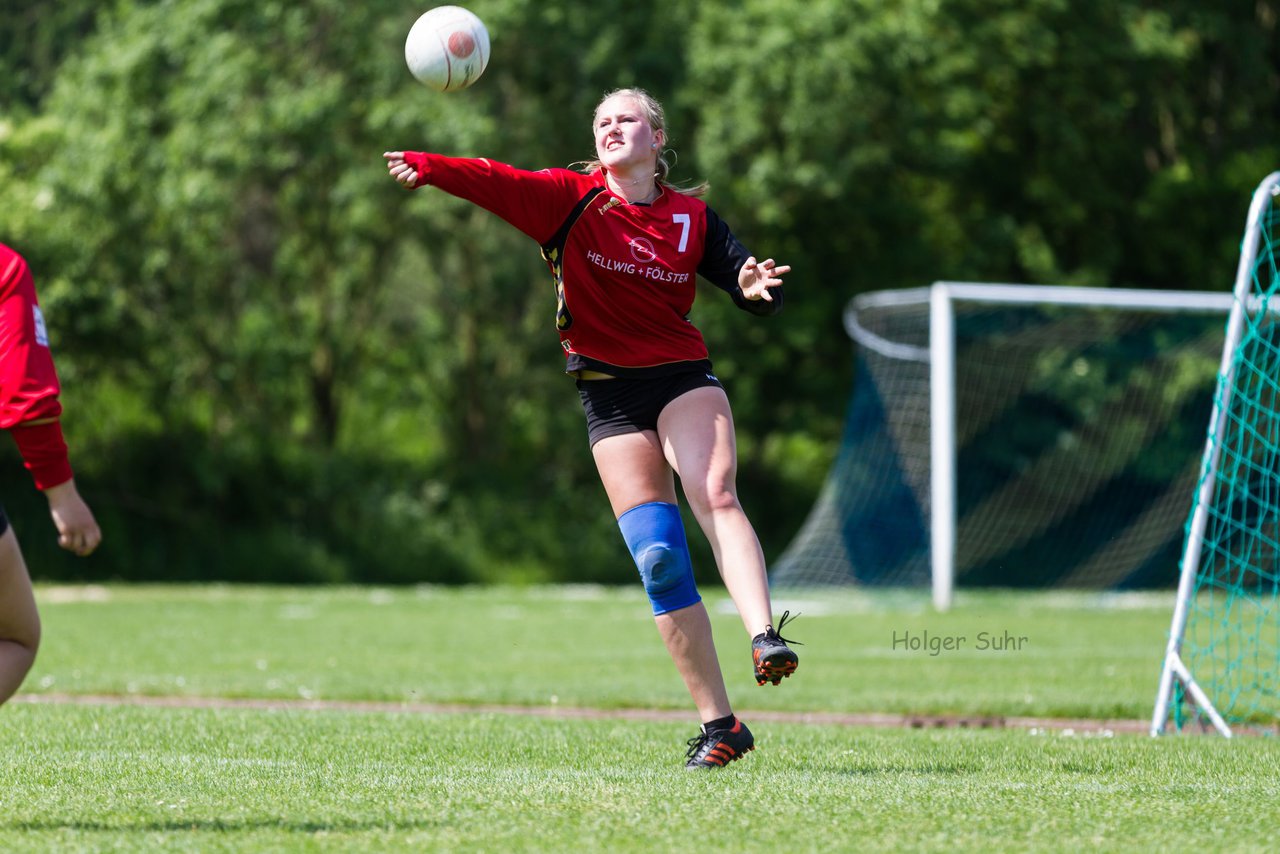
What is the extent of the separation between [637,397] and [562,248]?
0.58 metres

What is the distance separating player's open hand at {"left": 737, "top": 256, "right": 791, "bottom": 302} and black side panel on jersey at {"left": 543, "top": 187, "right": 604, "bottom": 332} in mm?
579

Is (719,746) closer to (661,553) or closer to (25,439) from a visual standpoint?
(661,553)

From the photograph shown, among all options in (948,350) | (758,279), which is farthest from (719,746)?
(948,350)

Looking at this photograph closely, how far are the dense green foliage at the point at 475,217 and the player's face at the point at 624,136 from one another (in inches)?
693

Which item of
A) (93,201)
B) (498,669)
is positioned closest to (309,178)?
(93,201)

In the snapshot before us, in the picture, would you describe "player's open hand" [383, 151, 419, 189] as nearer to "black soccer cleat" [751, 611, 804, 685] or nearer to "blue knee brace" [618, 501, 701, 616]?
"blue knee brace" [618, 501, 701, 616]

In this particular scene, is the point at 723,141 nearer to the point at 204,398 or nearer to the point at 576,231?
the point at 204,398

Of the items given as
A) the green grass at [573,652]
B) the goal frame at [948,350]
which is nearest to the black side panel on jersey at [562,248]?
the green grass at [573,652]

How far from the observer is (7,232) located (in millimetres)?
22500

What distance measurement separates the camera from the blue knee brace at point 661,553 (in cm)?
555

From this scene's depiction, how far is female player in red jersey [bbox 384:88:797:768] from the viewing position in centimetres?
554

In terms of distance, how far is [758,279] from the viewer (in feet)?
18.6

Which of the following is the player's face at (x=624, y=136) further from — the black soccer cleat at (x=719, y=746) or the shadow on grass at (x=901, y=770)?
the shadow on grass at (x=901, y=770)

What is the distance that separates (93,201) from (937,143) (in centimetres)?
1258
